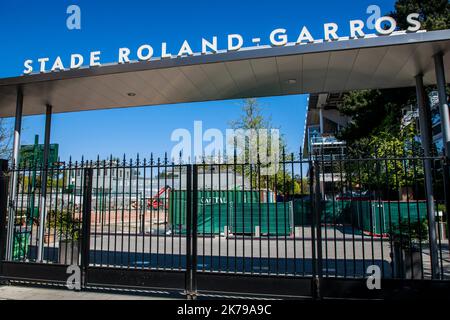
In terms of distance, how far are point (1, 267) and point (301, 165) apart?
6.69 m

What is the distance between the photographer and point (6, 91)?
885cm

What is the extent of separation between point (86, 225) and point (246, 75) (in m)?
4.61

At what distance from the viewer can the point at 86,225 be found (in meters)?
7.18

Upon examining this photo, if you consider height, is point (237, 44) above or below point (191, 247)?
above

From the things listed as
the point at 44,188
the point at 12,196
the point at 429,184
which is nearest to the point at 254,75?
the point at 429,184

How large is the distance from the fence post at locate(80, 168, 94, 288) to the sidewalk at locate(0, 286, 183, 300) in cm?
39

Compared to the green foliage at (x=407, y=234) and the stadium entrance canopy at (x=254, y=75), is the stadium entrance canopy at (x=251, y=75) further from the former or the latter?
the green foliage at (x=407, y=234)

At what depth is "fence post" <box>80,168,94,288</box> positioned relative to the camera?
712 cm

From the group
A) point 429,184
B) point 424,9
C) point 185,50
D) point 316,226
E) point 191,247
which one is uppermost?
point 424,9

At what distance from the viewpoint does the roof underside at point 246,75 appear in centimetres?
674

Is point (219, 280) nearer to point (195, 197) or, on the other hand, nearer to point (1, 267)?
point (195, 197)

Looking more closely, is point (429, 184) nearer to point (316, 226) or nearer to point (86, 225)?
point (316, 226)
